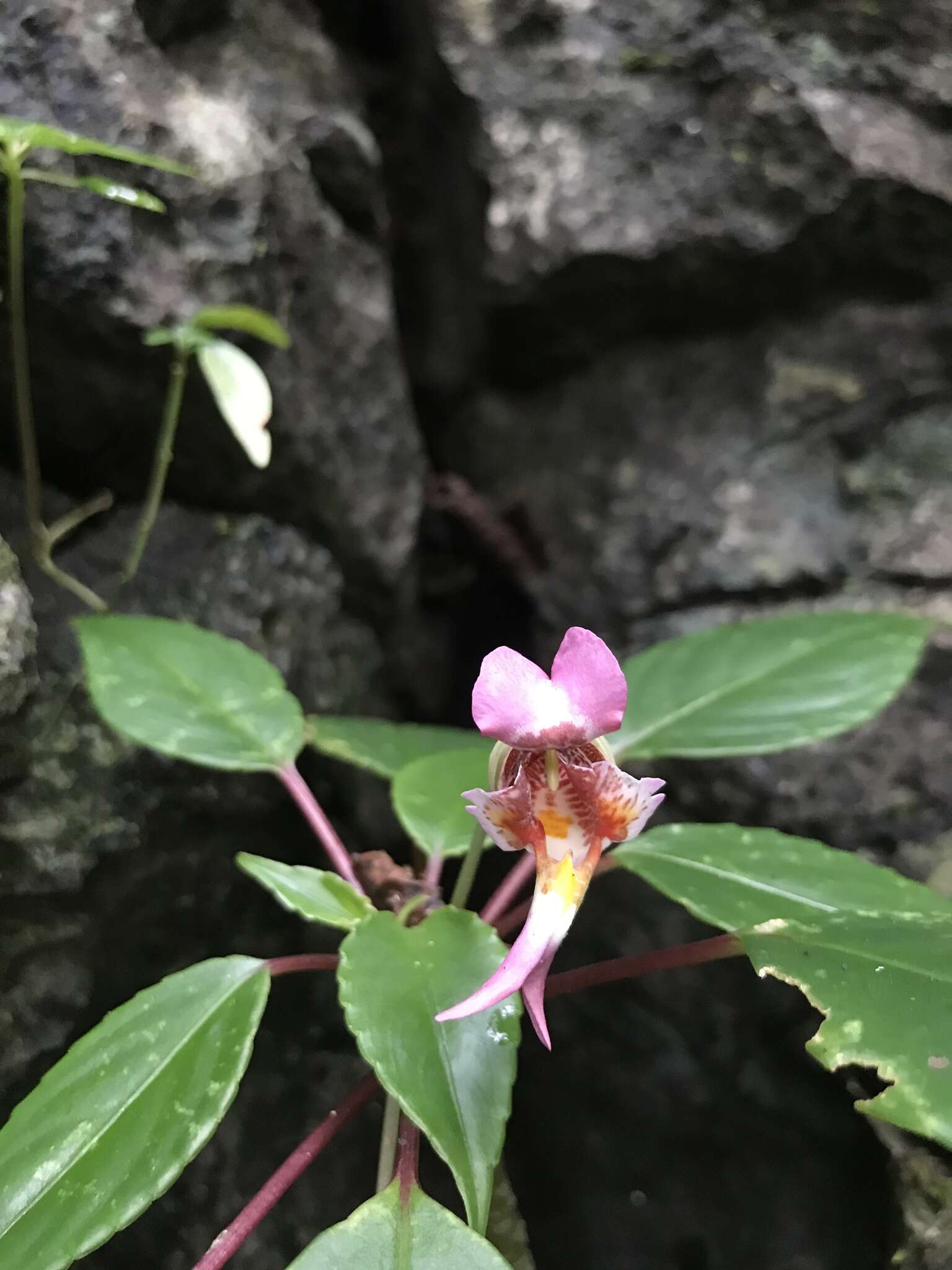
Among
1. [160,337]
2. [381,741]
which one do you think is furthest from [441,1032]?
[160,337]

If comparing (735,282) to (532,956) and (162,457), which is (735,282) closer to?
(162,457)

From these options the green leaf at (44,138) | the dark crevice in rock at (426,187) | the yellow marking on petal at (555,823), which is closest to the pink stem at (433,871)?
the yellow marking on petal at (555,823)

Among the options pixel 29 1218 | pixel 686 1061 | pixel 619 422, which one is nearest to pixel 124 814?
pixel 29 1218

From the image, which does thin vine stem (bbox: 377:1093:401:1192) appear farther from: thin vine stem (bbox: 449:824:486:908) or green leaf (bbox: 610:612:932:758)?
green leaf (bbox: 610:612:932:758)

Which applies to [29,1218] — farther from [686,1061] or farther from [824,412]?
[824,412]

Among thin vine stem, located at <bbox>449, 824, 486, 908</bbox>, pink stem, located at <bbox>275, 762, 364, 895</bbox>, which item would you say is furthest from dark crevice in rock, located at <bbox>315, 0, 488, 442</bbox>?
thin vine stem, located at <bbox>449, 824, 486, 908</bbox>

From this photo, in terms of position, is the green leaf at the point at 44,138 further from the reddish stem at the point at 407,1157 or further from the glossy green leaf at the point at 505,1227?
the glossy green leaf at the point at 505,1227
